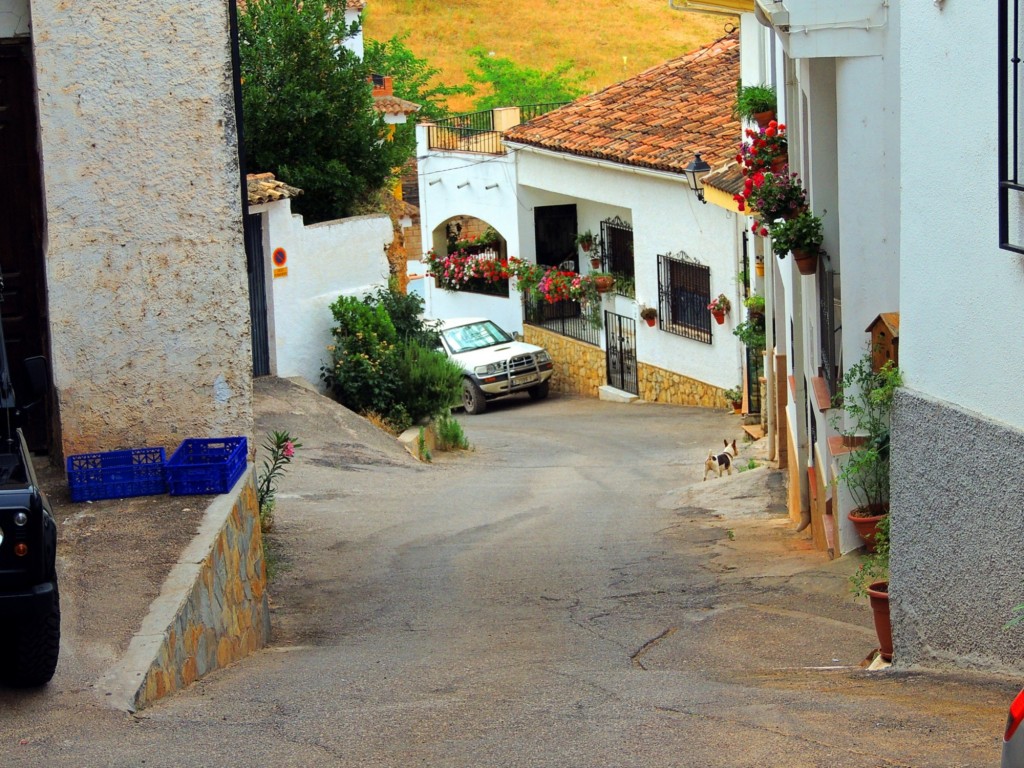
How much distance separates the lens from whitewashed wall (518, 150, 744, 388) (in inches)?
926

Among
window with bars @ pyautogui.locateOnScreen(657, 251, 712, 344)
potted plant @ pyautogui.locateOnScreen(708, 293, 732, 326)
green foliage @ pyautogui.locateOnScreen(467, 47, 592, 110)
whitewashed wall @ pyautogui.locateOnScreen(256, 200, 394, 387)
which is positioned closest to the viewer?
whitewashed wall @ pyautogui.locateOnScreen(256, 200, 394, 387)

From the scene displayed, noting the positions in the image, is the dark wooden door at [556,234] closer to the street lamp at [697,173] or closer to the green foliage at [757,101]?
the street lamp at [697,173]

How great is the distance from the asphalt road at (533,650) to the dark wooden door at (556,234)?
1391 centimetres

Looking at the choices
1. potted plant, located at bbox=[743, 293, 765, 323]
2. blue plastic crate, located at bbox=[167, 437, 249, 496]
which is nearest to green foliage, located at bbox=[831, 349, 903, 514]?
blue plastic crate, located at bbox=[167, 437, 249, 496]

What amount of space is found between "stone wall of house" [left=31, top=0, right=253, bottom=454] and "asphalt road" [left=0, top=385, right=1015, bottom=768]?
6.15 ft

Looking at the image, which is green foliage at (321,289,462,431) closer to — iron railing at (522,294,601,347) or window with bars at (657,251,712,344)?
window with bars at (657,251,712,344)

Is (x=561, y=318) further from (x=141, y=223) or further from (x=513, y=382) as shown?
(x=141, y=223)

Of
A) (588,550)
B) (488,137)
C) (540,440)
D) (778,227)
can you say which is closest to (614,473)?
(540,440)

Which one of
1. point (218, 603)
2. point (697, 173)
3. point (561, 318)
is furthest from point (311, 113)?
point (218, 603)

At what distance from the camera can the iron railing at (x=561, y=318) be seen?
93.8ft

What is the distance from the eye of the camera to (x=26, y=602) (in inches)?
230

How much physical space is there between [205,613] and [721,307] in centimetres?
1686

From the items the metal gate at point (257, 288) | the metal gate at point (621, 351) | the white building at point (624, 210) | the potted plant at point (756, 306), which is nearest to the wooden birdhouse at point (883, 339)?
the potted plant at point (756, 306)

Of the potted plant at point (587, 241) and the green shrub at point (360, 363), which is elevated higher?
the potted plant at point (587, 241)
